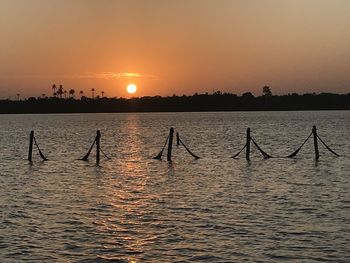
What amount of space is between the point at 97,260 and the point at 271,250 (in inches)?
166

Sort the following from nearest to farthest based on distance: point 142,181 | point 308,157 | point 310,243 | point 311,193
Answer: point 310,243
point 311,193
point 142,181
point 308,157

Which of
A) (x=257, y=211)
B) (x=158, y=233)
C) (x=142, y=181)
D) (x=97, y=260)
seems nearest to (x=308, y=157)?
(x=142, y=181)

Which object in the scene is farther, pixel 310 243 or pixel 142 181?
pixel 142 181

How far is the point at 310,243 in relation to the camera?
14.2m

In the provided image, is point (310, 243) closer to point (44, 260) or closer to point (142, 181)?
point (44, 260)

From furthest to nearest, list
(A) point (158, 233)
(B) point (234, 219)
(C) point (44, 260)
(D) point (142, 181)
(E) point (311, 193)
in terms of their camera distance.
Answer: (D) point (142, 181) → (E) point (311, 193) → (B) point (234, 219) → (A) point (158, 233) → (C) point (44, 260)

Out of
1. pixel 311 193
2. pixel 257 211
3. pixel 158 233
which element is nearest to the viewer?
pixel 158 233

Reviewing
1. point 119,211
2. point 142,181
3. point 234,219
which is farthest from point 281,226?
point 142,181

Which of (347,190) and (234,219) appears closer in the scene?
(234,219)

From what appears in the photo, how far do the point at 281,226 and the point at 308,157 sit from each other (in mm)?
27496

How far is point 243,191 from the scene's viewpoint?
80.0 ft

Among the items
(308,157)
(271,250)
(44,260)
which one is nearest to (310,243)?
(271,250)

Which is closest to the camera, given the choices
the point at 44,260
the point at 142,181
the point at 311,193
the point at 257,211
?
the point at 44,260

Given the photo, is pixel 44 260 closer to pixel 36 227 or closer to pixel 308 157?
pixel 36 227
